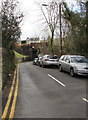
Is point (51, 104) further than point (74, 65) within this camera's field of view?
No

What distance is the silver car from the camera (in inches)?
624

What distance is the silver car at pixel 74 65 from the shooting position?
15.9 metres

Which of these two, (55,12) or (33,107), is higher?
(55,12)

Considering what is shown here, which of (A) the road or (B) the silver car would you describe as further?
(B) the silver car

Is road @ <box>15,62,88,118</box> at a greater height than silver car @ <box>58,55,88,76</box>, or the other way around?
silver car @ <box>58,55,88,76</box>

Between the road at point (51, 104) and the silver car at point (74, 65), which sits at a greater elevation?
the silver car at point (74, 65)

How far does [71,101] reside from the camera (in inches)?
337

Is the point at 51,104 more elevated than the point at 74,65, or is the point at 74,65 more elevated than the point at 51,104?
the point at 74,65

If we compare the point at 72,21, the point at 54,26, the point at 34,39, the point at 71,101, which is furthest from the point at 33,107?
the point at 34,39

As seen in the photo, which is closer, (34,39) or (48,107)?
(48,107)

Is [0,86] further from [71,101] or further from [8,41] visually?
[8,41]

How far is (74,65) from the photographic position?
16359 millimetres

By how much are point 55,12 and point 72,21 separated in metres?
14.3

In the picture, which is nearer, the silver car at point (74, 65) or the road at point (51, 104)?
the road at point (51, 104)
